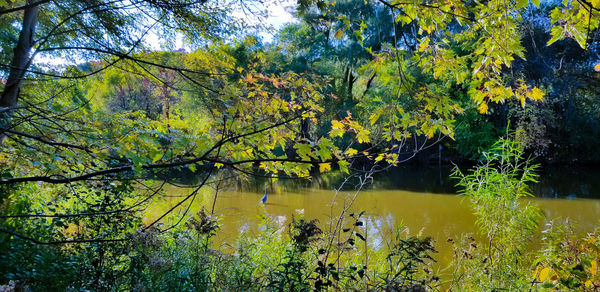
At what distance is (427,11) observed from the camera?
1547 mm

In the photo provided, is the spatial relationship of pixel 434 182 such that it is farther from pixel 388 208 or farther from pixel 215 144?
pixel 215 144

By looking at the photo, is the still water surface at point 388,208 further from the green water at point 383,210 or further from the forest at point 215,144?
the forest at point 215,144

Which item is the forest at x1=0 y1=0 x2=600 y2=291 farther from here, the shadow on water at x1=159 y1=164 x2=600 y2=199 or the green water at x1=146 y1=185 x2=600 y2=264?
the shadow on water at x1=159 y1=164 x2=600 y2=199

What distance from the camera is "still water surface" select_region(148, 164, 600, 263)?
577cm

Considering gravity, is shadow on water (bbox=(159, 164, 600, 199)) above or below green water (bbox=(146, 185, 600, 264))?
above

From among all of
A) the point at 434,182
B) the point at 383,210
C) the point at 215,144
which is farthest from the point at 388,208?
the point at 215,144

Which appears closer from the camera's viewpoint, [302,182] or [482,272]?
[482,272]

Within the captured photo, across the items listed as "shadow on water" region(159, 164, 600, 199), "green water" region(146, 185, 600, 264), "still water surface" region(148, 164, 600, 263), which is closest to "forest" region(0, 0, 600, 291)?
"green water" region(146, 185, 600, 264)

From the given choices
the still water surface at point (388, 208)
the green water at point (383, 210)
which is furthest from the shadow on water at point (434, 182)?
the green water at point (383, 210)

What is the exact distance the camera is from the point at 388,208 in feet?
25.6

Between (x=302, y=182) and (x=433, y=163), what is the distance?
8.60 m

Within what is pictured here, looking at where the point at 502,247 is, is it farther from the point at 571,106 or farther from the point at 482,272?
the point at 571,106

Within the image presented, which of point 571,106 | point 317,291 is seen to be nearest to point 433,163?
point 571,106

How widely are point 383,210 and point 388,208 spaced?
269 mm
